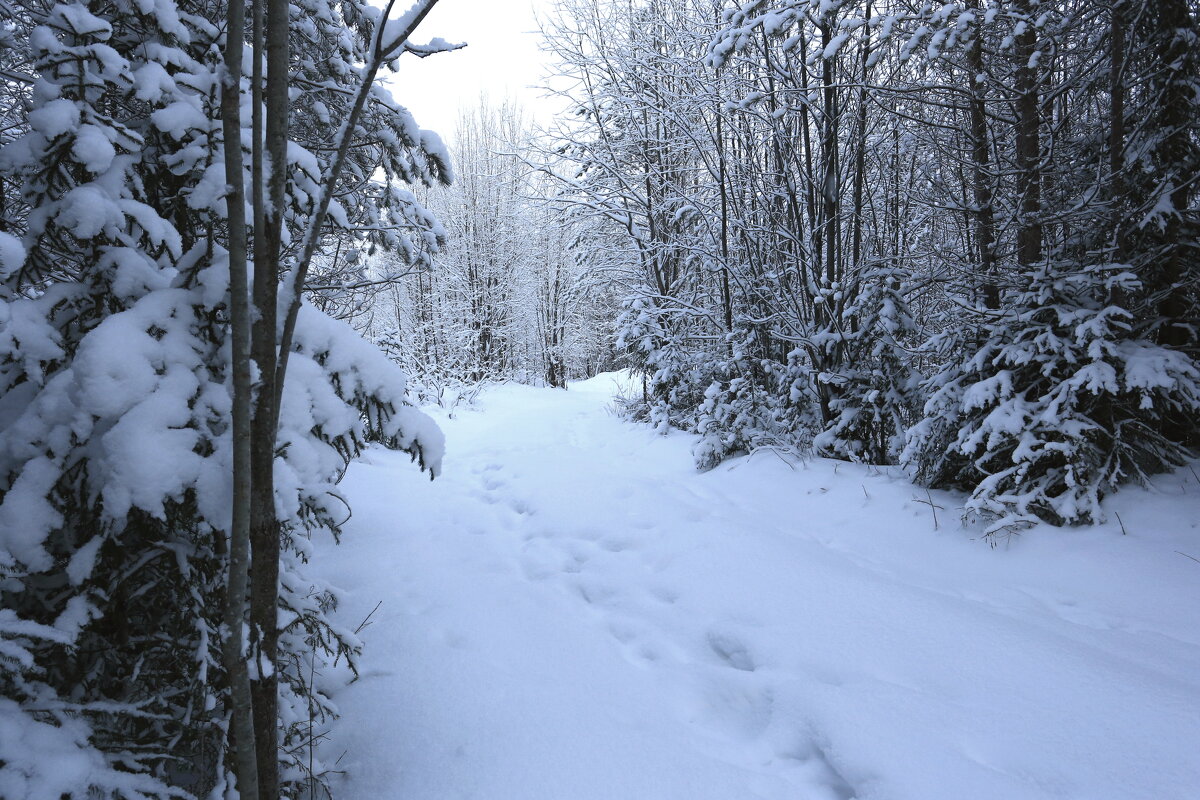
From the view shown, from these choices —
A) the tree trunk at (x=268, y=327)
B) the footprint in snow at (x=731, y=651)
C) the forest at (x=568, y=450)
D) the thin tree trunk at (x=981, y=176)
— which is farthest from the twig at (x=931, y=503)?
the tree trunk at (x=268, y=327)

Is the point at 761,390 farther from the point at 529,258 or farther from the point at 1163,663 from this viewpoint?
the point at 529,258

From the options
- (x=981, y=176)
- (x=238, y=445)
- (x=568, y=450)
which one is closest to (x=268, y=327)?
(x=238, y=445)

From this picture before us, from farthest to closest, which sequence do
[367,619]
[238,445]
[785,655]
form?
[367,619]
[785,655]
[238,445]

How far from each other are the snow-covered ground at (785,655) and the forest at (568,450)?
0.02 meters

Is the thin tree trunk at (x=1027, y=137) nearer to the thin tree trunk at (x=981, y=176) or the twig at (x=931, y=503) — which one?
the thin tree trunk at (x=981, y=176)

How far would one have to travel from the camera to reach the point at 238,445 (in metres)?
1.03

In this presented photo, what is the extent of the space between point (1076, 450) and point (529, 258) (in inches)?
655

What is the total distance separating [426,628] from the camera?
7.96ft

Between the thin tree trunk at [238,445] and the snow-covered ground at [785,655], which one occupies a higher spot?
the thin tree trunk at [238,445]

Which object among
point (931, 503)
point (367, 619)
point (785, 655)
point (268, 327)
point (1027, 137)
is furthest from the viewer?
point (1027, 137)

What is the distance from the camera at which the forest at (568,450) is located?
4.00ft

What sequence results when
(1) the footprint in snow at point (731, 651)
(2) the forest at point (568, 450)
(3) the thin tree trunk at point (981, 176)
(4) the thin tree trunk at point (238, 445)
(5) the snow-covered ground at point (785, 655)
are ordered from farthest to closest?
1. (3) the thin tree trunk at point (981, 176)
2. (1) the footprint in snow at point (731, 651)
3. (5) the snow-covered ground at point (785, 655)
4. (2) the forest at point (568, 450)
5. (4) the thin tree trunk at point (238, 445)

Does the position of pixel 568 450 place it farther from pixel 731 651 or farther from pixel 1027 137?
pixel 1027 137

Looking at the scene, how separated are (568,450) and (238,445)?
5197 millimetres
